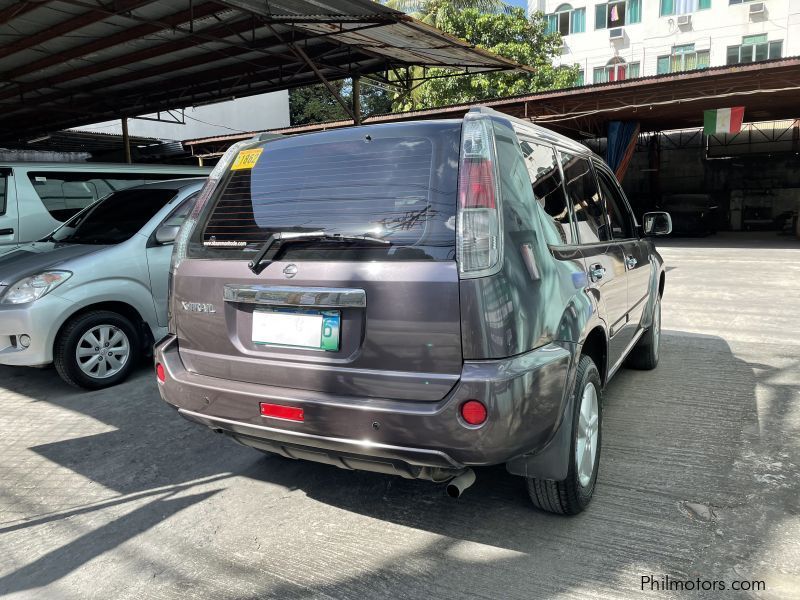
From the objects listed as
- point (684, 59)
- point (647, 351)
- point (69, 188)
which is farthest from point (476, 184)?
point (684, 59)

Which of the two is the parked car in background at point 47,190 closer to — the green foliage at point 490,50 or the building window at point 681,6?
the green foliage at point 490,50

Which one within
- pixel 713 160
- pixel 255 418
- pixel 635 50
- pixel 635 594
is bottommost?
pixel 635 594

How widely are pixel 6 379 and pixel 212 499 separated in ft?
11.4

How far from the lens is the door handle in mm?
2948

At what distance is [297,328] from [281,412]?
35cm

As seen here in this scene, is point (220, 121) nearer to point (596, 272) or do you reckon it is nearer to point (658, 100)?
point (658, 100)

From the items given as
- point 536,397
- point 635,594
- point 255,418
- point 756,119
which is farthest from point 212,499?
point 756,119

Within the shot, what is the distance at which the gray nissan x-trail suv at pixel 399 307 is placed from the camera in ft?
7.13

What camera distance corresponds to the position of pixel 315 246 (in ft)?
7.98

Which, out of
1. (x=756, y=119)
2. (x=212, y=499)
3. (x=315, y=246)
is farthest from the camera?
(x=756, y=119)

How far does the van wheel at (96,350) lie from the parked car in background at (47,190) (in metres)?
2.36

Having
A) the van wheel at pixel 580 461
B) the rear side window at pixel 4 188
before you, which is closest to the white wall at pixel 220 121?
the rear side window at pixel 4 188

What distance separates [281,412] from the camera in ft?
8.05

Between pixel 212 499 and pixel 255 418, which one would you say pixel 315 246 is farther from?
pixel 212 499
